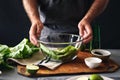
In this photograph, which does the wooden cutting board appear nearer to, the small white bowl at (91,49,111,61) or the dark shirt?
the small white bowl at (91,49,111,61)

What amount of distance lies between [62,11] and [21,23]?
828mm

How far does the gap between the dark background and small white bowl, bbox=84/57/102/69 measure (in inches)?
49.3

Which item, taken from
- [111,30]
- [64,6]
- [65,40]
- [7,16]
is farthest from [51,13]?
[111,30]

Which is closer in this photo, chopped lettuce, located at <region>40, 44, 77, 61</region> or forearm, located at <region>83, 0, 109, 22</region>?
chopped lettuce, located at <region>40, 44, 77, 61</region>

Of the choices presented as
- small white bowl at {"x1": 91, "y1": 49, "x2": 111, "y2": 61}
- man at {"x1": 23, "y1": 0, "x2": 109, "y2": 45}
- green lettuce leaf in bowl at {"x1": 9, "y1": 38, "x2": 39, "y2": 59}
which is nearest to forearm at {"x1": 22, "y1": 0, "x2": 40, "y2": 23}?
man at {"x1": 23, "y1": 0, "x2": 109, "y2": 45}

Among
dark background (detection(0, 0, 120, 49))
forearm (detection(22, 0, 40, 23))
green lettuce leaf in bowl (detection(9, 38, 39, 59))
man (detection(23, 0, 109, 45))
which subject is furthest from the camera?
dark background (detection(0, 0, 120, 49))

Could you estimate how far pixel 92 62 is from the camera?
1450mm

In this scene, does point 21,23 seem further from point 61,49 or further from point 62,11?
point 61,49

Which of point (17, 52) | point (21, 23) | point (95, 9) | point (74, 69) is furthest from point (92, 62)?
point (21, 23)

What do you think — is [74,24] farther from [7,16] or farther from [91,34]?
[7,16]

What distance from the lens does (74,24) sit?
1953mm

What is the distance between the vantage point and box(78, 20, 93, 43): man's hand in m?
1.57

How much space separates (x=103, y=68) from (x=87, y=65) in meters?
0.08

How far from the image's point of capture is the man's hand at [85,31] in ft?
Answer: 5.14
